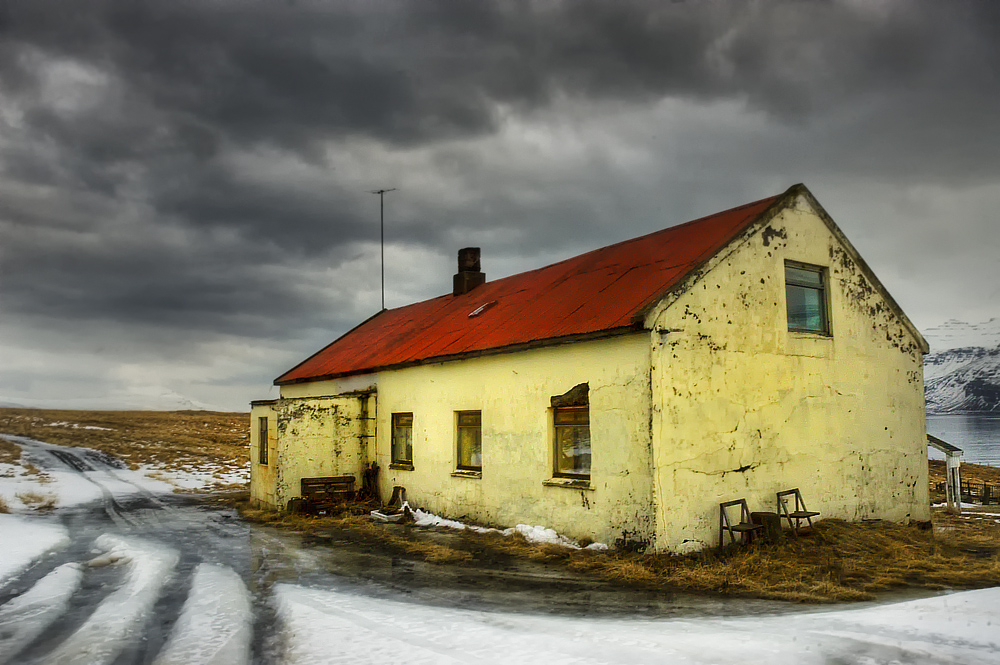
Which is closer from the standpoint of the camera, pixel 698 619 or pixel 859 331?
pixel 698 619

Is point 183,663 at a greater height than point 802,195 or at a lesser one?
lesser

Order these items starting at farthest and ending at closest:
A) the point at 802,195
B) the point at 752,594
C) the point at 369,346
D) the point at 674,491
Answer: the point at 369,346 → the point at 802,195 → the point at 674,491 → the point at 752,594

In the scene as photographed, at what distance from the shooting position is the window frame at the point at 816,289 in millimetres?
12625

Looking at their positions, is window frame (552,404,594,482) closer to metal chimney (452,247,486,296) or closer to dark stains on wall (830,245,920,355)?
dark stains on wall (830,245,920,355)

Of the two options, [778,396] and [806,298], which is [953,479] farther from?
[778,396]

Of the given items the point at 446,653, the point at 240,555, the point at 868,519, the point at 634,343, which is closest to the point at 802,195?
the point at 634,343

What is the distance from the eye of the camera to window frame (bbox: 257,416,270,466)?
64.7 ft

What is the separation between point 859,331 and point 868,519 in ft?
11.6

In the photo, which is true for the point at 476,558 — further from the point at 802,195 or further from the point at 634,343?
the point at 802,195

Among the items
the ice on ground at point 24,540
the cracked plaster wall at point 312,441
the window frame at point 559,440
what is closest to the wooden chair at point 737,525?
the window frame at point 559,440

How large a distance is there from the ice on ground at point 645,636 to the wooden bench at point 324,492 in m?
9.65

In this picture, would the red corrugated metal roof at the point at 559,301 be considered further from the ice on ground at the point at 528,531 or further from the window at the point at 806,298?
the ice on ground at the point at 528,531

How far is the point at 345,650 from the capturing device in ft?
20.6

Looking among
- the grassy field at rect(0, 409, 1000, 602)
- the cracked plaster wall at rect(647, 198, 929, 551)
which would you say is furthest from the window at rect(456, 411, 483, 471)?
the cracked plaster wall at rect(647, 198, 929, 551)
